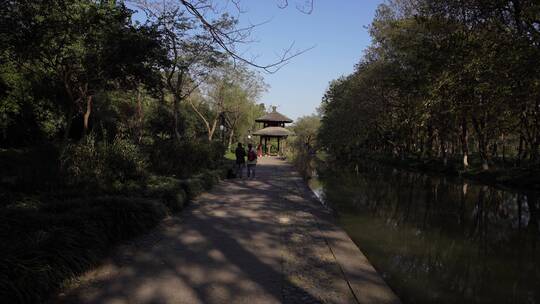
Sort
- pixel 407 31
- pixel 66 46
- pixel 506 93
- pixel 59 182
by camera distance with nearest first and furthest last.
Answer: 1. pixel 59 182
2. pixel 66 46
3. pixel 506 93
4. pixel 407 31

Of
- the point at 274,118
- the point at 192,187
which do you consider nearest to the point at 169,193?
the point at 192,187

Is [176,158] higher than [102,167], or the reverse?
[176,158]

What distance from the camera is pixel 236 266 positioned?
19.2 ft

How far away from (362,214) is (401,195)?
5965 millimetres

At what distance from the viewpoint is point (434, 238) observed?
9633 millimetres

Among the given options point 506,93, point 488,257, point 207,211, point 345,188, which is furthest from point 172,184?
point 506,93

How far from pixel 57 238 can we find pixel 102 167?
17.1ft

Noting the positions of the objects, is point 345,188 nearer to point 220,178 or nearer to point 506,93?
point 220,178

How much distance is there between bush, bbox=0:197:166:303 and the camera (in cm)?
434

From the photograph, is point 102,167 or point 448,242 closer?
point 448,242

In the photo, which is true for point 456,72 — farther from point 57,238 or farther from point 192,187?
point 57,238

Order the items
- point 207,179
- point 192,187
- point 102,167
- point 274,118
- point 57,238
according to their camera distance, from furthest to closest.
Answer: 1. point 274,118
2. point 207,179
3. point 192,187
4. point 102,167
5. point 57,238

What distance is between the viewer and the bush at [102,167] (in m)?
9.63

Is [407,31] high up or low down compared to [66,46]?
up
